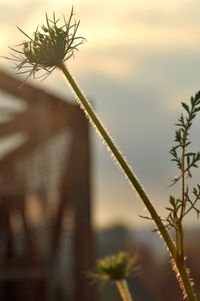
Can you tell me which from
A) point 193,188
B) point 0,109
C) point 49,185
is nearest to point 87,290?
point 49,185

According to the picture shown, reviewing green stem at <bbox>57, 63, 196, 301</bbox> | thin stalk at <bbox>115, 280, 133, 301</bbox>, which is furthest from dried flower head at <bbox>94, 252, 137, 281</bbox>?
green stem at <bbox>57, 63, 196, 301</bbox>

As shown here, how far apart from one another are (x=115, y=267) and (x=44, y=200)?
6.96 metres

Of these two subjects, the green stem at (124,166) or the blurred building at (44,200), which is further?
the blurred building at (44,200)

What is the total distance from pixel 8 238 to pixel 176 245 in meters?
7.14

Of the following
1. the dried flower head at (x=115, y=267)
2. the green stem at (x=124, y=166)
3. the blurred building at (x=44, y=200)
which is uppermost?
the blurred building at (x=44, y=200)

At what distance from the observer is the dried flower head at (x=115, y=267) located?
37.4 inches

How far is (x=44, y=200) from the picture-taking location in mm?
7898

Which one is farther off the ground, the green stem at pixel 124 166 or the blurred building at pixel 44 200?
the blurred building at pixel 44 200

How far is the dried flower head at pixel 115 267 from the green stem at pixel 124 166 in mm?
325

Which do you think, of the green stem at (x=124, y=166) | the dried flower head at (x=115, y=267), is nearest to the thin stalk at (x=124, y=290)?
the dried flower head at (x=115, y=267)

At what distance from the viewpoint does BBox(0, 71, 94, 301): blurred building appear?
24.4 ft

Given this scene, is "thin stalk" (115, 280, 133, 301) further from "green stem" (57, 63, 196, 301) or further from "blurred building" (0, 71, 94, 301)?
"blurred building" (0, 71, 94, 301)

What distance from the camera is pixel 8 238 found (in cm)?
770

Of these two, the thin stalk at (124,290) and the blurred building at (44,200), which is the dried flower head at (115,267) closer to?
the thin stalk at (124,290)
